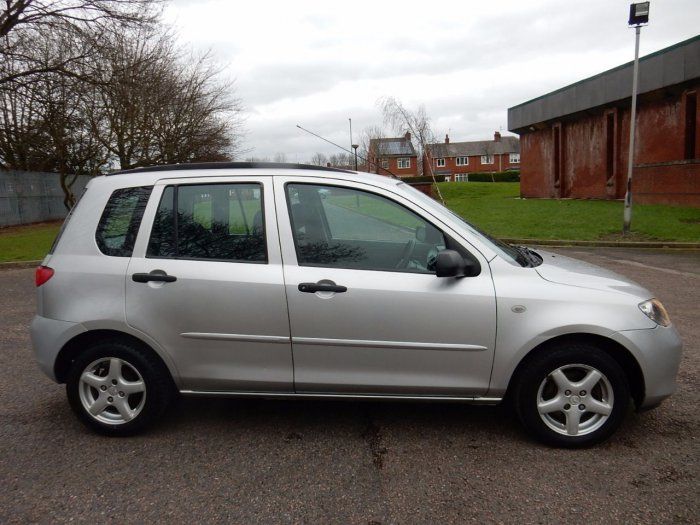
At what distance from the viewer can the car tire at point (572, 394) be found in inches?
126

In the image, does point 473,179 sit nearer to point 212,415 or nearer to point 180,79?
point 180,79

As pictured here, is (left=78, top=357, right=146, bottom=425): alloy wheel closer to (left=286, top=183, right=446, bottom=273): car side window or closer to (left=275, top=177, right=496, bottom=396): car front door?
(left=275, top=177, right=496, bottom=396): car front door

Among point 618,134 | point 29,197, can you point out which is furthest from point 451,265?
point 29,197

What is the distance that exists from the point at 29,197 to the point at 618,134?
2677cm

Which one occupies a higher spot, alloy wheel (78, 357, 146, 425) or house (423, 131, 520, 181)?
house (423, 131, 520, 181)

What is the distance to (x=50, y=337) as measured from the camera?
3.51m

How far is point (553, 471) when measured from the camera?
9.95 feet

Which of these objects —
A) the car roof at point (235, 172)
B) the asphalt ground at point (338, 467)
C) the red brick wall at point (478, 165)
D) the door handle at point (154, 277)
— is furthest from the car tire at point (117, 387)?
the red brick wall at point (478, 165)

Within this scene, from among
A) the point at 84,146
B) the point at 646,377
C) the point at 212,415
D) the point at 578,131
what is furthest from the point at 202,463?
the point at 578,131

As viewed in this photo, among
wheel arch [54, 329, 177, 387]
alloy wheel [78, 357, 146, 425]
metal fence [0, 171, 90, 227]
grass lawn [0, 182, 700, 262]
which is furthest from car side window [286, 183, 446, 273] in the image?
metal fence [0, 171, 90, 227]

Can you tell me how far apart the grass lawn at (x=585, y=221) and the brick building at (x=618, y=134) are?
58.8 inches

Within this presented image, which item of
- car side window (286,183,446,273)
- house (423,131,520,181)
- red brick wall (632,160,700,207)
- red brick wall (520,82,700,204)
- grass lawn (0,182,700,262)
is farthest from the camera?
house (423,131,520,181)

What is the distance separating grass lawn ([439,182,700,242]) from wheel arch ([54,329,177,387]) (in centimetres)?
1314

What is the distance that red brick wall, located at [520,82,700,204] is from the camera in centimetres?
2027
